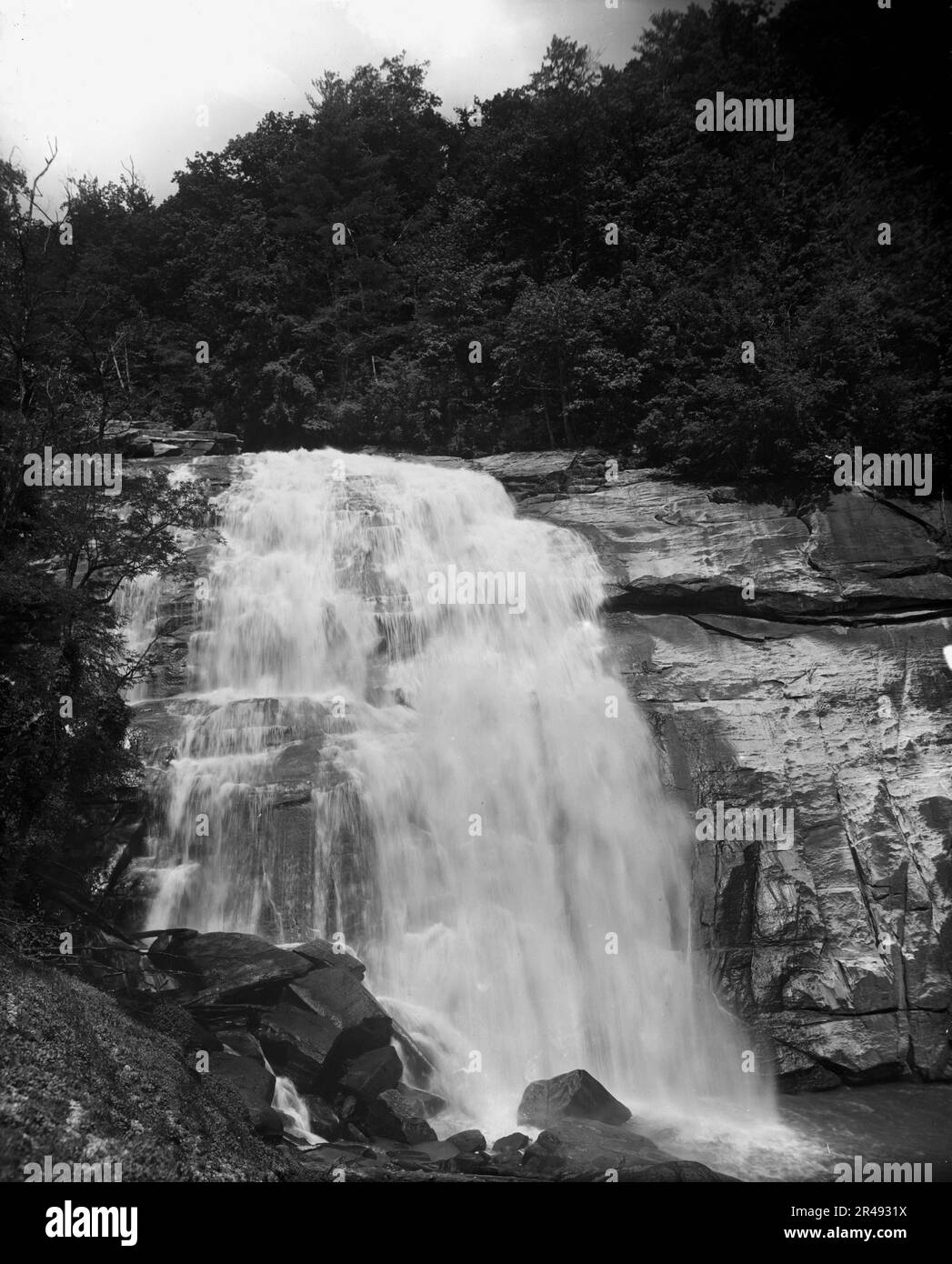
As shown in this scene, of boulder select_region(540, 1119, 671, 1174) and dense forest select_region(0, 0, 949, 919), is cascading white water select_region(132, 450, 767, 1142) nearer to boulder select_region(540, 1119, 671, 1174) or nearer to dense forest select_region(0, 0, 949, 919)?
boulder select_region(540, 1119, 671, 1174)

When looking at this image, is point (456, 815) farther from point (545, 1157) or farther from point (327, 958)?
point (545, 1157)

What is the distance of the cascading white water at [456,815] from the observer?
12.5 meters

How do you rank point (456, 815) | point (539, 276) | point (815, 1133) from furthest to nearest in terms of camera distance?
point (539, 276) < point (456, 815) < point (815, 1133)

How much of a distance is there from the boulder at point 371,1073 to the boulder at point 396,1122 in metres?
0.16

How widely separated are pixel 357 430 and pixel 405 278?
8.08 m

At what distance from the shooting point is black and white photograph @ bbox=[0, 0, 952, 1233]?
9016mm

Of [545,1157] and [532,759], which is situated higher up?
[532,759]

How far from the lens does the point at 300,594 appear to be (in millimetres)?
18125

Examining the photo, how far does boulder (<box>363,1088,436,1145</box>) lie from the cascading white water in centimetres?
135

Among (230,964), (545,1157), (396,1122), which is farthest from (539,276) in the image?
(545,1157)

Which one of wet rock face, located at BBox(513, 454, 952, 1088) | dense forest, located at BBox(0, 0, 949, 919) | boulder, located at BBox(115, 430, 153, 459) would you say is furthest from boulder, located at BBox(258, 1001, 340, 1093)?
boulder, located at BBox(115, 430, 153, 459)

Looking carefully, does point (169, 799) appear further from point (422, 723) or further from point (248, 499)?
point (248, 499)

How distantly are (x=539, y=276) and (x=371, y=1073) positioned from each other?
95.3 feet

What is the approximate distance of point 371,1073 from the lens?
1001 centimetres
